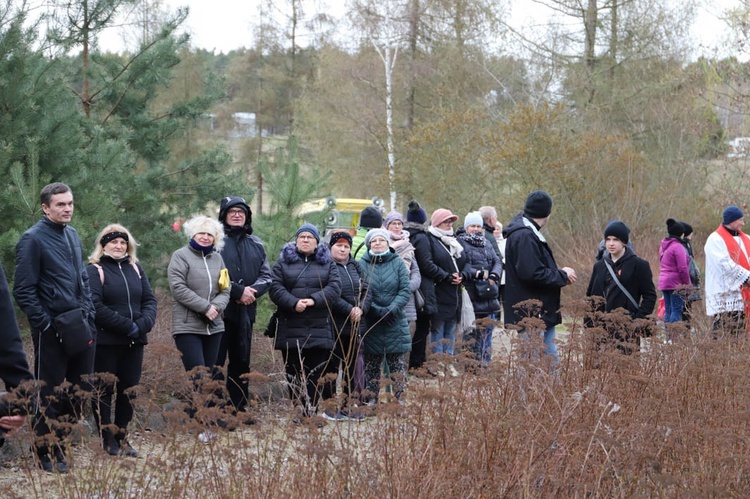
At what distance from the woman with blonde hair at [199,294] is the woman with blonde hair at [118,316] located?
37 centimetres

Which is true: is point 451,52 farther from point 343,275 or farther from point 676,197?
point 343,275

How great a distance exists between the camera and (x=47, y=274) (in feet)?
18.5

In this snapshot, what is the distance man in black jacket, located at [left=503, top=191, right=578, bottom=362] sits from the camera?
7.23m

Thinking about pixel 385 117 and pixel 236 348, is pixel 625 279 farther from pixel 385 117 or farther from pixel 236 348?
pixel 385 117

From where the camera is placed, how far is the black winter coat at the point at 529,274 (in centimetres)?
722

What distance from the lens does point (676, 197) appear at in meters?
19.2

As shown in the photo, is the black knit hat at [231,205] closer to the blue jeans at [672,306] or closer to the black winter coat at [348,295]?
the black winter coat at [348,295]

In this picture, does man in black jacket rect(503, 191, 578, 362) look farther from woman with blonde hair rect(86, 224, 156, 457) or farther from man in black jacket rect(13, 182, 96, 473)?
man in black jacket rect(13, 182, 96, 473)

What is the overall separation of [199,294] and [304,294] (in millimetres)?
887

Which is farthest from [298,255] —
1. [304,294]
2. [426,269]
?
[426,269]

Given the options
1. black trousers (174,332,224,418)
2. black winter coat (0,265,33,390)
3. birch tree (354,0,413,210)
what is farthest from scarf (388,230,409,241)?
birch tree (354,0,413,210)

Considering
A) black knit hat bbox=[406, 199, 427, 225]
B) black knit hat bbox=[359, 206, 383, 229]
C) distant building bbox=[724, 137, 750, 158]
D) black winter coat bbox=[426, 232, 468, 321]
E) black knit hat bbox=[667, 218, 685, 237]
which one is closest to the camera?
black knit hat bbox=[359, 206, 383, 229]

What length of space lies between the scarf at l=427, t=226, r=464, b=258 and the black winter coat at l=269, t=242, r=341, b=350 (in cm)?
233

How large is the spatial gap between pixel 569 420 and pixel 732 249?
16.4 feet
